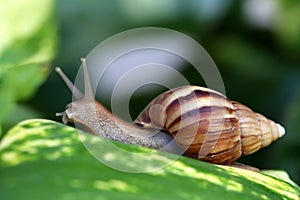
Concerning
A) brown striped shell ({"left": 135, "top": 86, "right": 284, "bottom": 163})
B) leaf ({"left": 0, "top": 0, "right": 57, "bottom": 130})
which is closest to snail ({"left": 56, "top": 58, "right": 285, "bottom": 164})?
brown striped shell ({"left": 135, "top": 86, "right": 284, "bottom": 163})

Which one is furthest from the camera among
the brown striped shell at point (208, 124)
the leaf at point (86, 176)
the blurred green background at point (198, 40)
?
the blurred green background at point (198, 40)

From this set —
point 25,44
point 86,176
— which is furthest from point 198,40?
point 86,176

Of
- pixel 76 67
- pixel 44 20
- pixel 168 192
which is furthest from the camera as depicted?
pixel 76 67

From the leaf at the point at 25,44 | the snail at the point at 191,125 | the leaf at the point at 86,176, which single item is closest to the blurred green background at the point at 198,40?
the leaf at the point at 25,44

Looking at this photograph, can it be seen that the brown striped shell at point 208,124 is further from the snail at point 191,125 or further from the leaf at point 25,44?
the leaf at point 25,44

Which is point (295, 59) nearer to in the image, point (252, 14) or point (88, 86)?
point (252, 14)

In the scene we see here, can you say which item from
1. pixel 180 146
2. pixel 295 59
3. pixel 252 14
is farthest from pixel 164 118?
pixel 252 14
